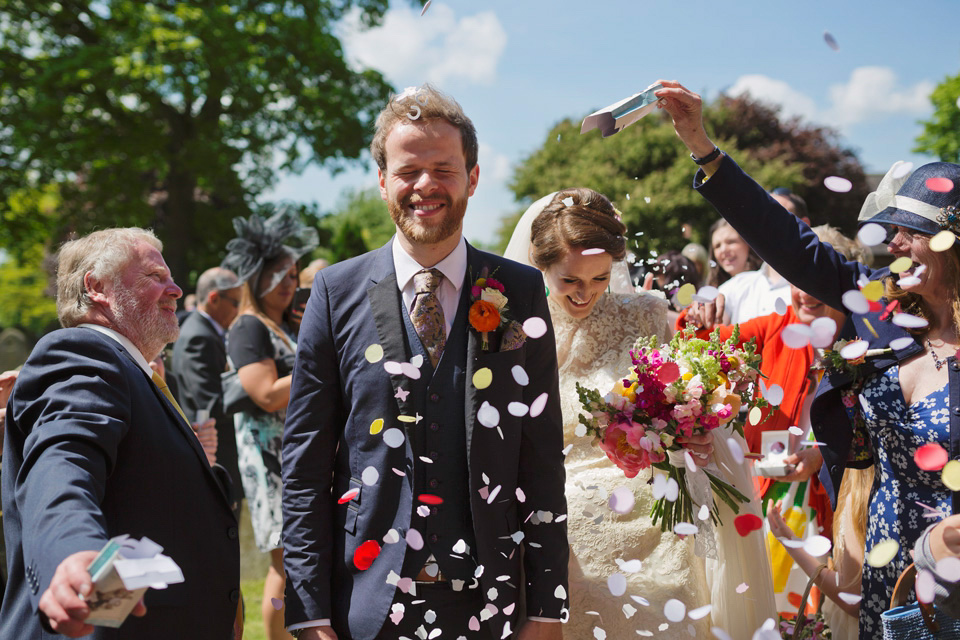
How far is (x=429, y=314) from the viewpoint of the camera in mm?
2660

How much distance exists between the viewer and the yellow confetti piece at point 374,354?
100 inches

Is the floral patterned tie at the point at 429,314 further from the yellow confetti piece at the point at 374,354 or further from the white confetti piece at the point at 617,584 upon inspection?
the white confetti piece at the point at 617,584

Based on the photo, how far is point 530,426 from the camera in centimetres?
268

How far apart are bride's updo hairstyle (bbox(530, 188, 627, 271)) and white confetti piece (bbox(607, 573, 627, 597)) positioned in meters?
1.33

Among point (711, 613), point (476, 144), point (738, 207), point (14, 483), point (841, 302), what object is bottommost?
point (711, 613)

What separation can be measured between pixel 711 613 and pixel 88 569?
2.40 m

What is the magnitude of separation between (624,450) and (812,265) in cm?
96

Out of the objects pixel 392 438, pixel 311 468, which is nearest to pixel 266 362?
pixel 311 468

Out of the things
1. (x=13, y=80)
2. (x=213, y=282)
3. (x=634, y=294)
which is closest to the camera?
(x=634, y=294)

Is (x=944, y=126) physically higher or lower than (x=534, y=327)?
higher

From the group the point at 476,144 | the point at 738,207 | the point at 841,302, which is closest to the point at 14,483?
the point at 476,144

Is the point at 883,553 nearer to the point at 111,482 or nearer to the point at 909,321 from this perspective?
the point at 909,321

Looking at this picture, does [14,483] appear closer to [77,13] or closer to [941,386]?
[941,386]

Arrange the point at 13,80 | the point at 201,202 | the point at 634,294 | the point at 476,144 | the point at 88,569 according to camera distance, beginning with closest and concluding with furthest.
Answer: the point at 88,569 < the point at 476,144 < the point at 634,294 < the point at 13,80 < the point at 201,202
